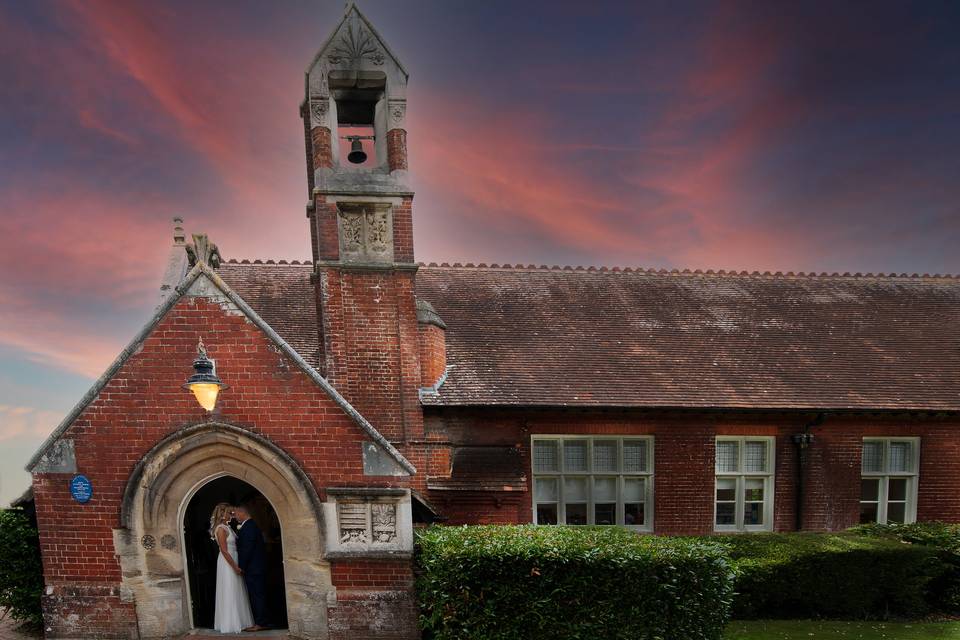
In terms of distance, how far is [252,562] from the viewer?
6.41 meters

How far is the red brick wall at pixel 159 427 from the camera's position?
227 inches

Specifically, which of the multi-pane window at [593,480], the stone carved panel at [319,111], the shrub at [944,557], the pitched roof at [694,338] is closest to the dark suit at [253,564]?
the pitched roof at [694,338]

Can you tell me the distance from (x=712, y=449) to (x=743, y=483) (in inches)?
47.2

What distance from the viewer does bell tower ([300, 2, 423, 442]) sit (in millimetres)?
8297

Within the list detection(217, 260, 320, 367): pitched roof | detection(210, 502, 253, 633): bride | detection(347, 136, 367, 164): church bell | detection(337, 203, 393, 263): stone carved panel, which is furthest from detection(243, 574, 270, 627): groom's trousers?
detection(347, 136, 367, 164): church bell

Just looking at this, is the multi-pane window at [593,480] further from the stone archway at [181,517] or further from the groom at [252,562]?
the groom at [252,562]

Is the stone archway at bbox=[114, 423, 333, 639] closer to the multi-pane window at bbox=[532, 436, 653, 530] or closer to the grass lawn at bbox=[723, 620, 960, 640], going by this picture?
the multi-pane window at bbox=[532, 436, 653, 530]

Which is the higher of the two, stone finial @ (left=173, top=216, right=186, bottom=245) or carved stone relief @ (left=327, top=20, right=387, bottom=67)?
carved stone relief @ (left=327, top=20, right=387, bottom=67)

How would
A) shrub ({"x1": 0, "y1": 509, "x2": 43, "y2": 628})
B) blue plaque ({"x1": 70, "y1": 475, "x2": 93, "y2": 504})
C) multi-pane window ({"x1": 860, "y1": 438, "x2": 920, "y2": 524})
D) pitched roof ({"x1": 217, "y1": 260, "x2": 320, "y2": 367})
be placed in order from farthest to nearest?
multi-pane window ({"x1": 860, "y1": 438, "x2": 920, "y2": 524}), pitched roof ({"x1": 217, "y1": 260, "x2": 320, "y2": 367}), shrub ({"x1": 0, "y1": 509, "x2": 43, "y2": 628}), blue plaque ({"x1": 70, "y1": 475, "x2": 93, "y2": 504})

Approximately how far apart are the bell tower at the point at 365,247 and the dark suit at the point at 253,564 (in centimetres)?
252

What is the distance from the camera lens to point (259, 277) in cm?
1191

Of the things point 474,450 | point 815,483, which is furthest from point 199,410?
point 815,483

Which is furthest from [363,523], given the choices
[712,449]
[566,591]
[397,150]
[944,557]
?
[944,557]

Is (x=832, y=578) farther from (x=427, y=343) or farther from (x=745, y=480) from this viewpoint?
(x=427, y=343)
